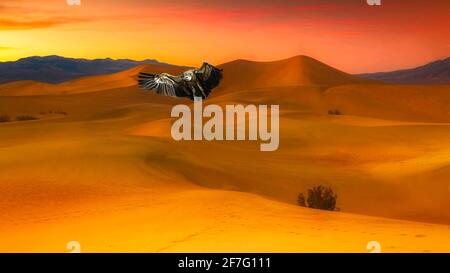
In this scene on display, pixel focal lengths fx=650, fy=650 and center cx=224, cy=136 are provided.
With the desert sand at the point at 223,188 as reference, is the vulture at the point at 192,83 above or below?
above

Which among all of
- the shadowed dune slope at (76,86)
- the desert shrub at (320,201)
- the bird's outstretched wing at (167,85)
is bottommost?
the desert shrub at (320,201)

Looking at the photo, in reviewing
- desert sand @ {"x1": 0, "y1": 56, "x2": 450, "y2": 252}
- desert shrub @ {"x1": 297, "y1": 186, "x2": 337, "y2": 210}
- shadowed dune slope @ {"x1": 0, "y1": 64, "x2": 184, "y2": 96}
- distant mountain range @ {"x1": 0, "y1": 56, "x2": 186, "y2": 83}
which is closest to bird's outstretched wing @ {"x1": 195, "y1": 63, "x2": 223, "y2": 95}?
desert sand @ {"x1": 0, "y1": 56, "x2": 450, "y2": 252}

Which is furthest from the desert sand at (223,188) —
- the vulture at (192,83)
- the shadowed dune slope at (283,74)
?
the shadowed dune slope at (283,74)

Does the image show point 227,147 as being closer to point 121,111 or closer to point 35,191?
point 35,191

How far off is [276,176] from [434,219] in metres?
5.55

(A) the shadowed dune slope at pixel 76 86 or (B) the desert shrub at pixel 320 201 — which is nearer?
(B) the desert shrub at pixel 320 201

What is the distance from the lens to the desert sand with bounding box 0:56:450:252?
31.1 ft

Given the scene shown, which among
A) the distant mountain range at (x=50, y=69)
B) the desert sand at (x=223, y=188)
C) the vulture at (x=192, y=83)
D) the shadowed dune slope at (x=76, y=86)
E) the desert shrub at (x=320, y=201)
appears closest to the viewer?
the vulture at (x=192, y=83)

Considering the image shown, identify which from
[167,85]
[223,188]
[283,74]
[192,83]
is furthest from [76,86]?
[192,83]

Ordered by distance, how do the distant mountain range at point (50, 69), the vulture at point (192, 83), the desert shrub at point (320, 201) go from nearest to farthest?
1. the vulture at point (192, 83)
2. the desert shrub at point (320, 201)
3. the distant mountain range at point (50, 69)

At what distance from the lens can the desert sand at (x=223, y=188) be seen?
947 cm

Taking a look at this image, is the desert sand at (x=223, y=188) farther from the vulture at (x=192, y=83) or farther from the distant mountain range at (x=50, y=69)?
the distant mountain range at (x=50, y=69)

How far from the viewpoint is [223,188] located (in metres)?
17.4

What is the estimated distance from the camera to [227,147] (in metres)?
25.9
